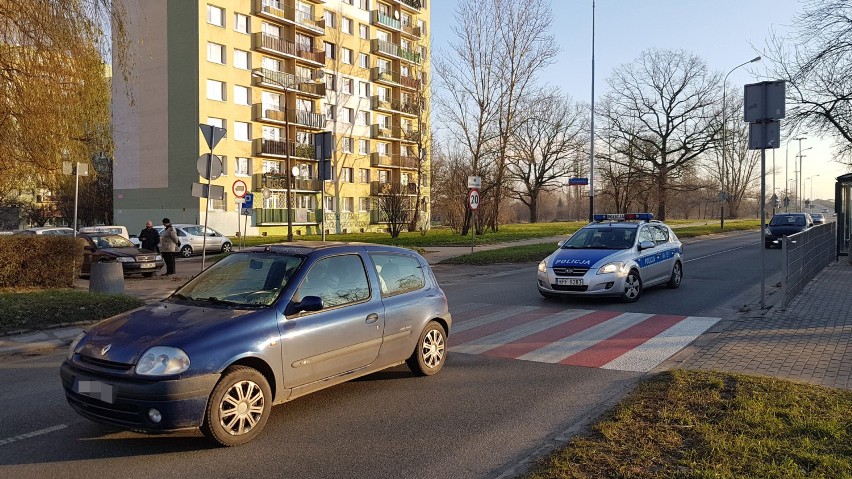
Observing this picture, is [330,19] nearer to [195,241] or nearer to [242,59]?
[242,59]

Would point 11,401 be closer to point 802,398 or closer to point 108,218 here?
point 802,398

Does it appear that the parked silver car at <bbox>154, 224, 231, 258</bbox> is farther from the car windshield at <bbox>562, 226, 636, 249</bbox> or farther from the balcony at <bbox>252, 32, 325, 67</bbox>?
the balcony at <bbox>252, 32, 325, 67</bbox>

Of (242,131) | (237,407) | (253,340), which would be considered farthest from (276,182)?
(237,407)

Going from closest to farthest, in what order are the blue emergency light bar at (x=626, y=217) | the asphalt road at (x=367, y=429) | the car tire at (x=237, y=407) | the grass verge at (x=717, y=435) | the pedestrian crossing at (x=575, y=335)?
the grass verge at (x=717, y=435)
the asphalt road at (x=367, y=429)
the car tire at (x=237, y=407)
the pedestrian crossing at (x=575, y=335)
the blue emergency light bar at (x=626, y=217)

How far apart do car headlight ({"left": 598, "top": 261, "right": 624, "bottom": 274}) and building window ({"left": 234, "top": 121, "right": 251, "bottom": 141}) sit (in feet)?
123

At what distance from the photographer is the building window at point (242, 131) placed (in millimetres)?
44688

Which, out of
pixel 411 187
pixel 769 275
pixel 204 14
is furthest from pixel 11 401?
pixel 411 187

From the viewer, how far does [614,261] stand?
1193 centimetres

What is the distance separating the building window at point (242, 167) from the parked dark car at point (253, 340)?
40.6 meters

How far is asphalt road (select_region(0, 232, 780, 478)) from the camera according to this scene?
14.2 ft

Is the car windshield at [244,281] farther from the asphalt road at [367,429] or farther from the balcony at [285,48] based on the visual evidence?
the balcony at [285,48]

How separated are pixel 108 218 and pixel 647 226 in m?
53.8

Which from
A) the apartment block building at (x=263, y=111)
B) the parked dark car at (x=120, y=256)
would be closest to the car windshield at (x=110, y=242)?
the parked dark car at (x=120, y=256)

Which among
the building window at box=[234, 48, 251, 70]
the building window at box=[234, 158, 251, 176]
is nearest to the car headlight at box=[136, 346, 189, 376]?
the building window at box=[234, 158, 251, 176]
